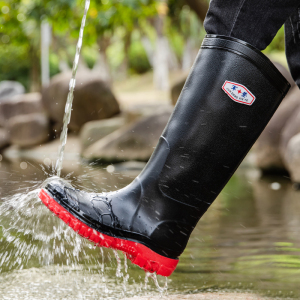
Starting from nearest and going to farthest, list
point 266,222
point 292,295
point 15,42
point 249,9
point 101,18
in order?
point 249,9
point 292,295
point 266,222
point 101,18
point 15,42

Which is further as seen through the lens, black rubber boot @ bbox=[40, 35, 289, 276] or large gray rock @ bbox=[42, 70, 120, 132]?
large gray rock @ bbox=[42, 70, 120, 132]

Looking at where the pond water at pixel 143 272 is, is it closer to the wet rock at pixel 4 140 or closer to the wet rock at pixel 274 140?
the wet rock at pixel 274 140

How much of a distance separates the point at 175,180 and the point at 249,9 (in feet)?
1.50

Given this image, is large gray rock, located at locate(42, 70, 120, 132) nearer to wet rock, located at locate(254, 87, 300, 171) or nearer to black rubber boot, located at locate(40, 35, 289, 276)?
wet rock, located at locate(254, 87, 300, 171)

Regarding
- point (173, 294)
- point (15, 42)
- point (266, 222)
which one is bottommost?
point (15, 42)

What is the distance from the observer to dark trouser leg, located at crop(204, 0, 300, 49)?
109 cm

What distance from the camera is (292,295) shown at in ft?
4.74

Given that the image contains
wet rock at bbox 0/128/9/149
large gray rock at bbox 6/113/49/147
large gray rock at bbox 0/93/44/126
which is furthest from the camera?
large gray rock at bbox 0/93/44/126

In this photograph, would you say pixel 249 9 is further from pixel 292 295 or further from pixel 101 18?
pixel 101 18

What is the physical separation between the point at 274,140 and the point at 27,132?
800 centimetres

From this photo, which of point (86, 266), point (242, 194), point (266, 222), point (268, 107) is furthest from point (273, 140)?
point (268, 107)

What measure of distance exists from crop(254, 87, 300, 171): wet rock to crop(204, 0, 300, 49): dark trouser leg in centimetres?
538

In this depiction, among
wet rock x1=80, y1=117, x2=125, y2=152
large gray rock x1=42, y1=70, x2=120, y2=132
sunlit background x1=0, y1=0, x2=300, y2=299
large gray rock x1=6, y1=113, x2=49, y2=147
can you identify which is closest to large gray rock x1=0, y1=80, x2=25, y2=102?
sunlit background x1=0, y1=0, x2=300, y2=299

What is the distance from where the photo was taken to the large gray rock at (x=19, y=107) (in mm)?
14188
